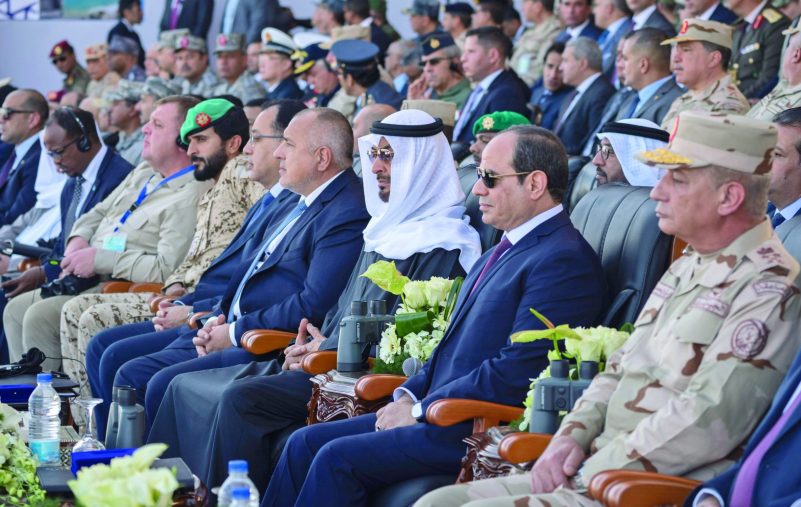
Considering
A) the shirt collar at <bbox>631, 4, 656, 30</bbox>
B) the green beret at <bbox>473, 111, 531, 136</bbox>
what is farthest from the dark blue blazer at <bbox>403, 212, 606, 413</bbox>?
the shirt collar at <bbox>631, 4, 656, 30</bbox>

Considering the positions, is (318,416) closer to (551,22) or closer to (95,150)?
(95,150)

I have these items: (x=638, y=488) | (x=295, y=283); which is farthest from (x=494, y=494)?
(x=295, y=283)

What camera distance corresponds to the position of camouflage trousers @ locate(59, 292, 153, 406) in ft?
18.2

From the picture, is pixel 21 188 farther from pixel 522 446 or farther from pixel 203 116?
pixel 522 446

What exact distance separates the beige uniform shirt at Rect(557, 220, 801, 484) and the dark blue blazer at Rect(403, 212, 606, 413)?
0.47 m

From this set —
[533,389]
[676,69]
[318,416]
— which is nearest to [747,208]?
[533,389]

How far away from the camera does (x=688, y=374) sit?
268cm

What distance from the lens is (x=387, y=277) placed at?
3.93 meters

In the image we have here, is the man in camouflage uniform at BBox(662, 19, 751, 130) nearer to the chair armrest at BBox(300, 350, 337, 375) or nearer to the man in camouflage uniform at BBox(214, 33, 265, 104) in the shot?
the chair armrest at BBox(300, 350, 337, 375)

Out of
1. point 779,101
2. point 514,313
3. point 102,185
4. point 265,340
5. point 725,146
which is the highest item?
point 725,146

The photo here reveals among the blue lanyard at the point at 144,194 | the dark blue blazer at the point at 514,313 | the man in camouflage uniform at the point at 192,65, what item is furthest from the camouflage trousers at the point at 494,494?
the man in camouflage uniform at the point at 192,65

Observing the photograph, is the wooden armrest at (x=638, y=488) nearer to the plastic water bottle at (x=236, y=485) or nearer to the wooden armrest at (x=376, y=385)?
the plastic water bottle at (x=236, y=485)

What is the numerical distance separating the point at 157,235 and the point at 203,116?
64cm

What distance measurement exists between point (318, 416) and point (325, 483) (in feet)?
2.03
